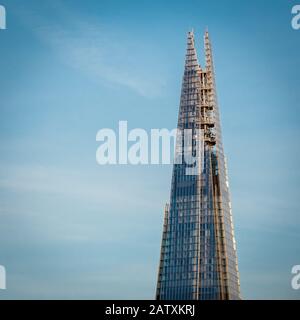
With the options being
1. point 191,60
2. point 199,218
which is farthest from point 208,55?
point 199,218

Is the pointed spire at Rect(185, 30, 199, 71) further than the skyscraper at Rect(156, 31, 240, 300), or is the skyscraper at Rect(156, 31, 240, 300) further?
the pointed spire at Rect(185, 30, 199, 71)

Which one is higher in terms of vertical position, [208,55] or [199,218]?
[208,55]

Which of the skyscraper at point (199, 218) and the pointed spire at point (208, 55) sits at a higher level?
the pointed spire at point (208, 55)

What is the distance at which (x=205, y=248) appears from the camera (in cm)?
8025

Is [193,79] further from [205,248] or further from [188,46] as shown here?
[205,248]

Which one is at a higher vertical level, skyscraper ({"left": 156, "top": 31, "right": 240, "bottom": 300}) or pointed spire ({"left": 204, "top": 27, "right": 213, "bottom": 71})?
pointed spire ({"left": 204, "top": 27, "right": 213, "bottom": 71})

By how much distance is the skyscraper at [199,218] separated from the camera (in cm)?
7900

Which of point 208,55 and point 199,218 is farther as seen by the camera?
point 208,55

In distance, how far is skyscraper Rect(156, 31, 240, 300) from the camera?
259 feet

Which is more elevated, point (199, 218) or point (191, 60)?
point (191, 60)

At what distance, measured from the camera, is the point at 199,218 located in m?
81.6

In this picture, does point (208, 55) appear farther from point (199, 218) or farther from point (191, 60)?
point (199, 218)

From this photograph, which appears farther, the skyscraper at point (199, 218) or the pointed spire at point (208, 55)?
the pointed spire at point (208, 55)
